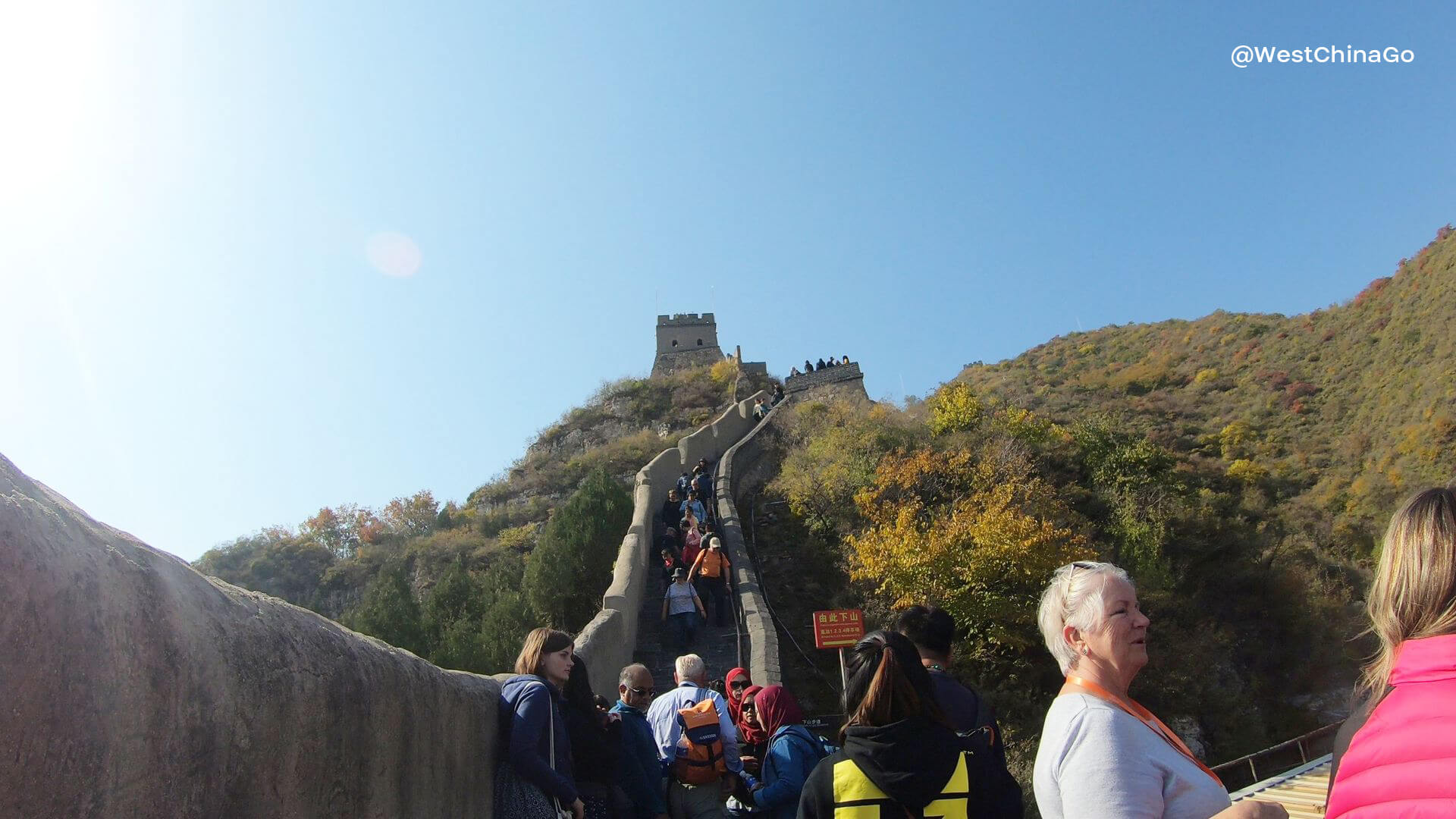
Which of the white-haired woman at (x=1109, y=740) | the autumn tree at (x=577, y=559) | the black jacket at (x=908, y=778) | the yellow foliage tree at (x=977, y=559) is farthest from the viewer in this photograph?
the yellow foliage tree at (x=977, y=559)

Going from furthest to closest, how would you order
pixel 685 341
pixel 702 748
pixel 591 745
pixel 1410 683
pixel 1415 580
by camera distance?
1. pixel 685 341
2. pixel 702 748
3. pixel 591 745
4. pixel 1415 580
5. pixel 1410 683

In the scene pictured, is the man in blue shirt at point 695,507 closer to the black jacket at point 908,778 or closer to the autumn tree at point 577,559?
the autumn tree at point 577,559

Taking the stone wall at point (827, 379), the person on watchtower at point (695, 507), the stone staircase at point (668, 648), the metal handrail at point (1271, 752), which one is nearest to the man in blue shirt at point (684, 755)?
the stone staircase at point (668, 648)

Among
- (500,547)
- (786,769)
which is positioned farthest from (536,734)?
(500,547)

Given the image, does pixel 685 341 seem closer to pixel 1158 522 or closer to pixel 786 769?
pixel 1158 522

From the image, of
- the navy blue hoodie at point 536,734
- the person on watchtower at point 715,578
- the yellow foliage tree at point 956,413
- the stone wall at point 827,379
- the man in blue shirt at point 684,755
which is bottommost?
the man in blue shirt at point 684,755

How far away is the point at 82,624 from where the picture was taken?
1873mm

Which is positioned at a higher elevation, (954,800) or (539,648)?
(539,648)

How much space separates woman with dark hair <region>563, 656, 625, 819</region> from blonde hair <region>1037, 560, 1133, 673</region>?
2.65 m

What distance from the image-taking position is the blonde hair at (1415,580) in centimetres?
214

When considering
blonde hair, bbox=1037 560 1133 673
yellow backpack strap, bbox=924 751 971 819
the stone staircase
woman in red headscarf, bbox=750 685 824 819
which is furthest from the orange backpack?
the stone staircase

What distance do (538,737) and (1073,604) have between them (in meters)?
2.62

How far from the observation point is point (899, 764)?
124 inches

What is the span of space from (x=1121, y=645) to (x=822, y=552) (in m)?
19.2
